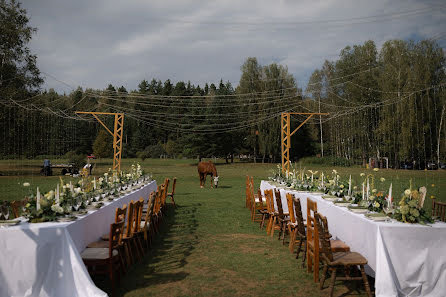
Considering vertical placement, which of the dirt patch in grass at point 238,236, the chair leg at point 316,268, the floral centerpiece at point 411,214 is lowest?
the dirt patch in grass at point 238,236

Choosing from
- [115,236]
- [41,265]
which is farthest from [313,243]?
[41,265]

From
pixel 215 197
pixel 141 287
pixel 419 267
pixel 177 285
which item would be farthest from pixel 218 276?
pixel 215 197

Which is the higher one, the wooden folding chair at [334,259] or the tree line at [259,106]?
the tree line at [259,106]

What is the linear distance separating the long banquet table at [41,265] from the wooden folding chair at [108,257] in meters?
0.49

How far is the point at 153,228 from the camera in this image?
337 inches

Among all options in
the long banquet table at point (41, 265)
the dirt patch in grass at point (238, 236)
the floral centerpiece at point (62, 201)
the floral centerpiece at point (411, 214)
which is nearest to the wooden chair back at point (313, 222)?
the floral centerpiece at point (411, 214)

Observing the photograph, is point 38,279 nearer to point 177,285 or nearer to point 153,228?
point 177,285

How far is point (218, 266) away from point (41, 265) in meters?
2.80

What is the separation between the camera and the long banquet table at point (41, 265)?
14.7 feet

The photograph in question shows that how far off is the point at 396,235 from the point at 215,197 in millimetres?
12119

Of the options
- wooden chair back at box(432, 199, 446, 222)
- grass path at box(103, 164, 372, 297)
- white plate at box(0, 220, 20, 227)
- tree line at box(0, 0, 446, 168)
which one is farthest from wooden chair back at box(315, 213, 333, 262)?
tree line at box(0, 0, 446, 168)

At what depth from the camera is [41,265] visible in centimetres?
454

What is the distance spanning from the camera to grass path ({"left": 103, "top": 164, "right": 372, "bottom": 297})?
199 inches

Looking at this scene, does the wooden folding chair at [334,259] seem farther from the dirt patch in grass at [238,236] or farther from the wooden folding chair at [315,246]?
the dirt patch in grass at [238,236]
